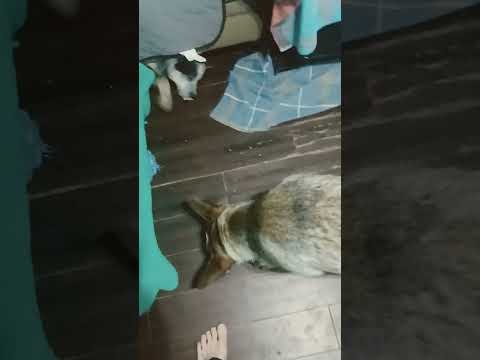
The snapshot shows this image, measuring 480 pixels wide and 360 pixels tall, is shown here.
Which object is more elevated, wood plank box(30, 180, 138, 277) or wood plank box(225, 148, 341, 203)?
wood plank box(225, 148, 341, 203)

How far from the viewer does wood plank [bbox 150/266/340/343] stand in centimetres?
91

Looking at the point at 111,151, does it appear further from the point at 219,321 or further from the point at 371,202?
the point at 371,202

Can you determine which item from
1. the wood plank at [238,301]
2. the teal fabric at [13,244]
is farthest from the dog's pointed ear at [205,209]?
the teal fabric at [13,244]

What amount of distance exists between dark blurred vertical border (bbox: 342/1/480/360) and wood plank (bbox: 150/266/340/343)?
80mm

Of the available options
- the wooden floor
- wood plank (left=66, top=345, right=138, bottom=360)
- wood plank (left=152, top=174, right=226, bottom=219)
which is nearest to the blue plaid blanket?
the wooden floor

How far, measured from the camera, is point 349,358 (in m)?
0.89

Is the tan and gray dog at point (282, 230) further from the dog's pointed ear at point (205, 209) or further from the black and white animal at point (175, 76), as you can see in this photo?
the black and white animal at point (175, 76)

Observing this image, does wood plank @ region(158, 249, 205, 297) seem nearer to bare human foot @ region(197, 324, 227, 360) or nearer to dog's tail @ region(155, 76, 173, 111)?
bare human foot @ region(197, 324, 227, 360)

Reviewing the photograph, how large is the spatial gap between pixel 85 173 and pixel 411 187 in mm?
673

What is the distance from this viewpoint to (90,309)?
930 mm

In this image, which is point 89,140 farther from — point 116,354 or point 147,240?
point 116,354

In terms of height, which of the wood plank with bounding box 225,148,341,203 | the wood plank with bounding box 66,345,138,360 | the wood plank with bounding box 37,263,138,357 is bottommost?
the wood plank with bounding box 66,345,138,360

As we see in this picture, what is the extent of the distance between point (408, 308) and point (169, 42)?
0.72 meters

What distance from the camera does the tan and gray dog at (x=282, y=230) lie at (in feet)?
2.81
